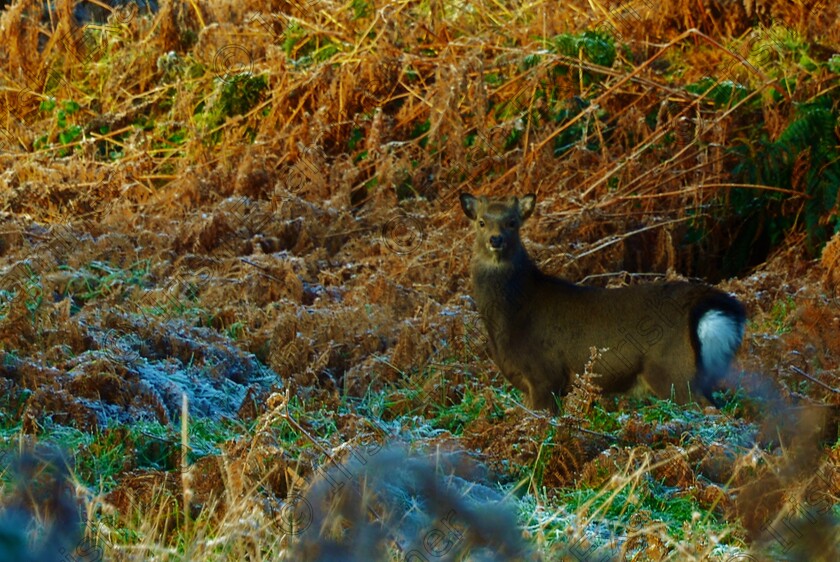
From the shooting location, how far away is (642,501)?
444cm

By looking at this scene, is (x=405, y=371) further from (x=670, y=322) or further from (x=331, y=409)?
(x=670, y=322)

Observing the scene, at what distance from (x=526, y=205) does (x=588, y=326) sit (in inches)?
33.2

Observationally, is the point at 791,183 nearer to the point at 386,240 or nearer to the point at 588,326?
the point at 386,240

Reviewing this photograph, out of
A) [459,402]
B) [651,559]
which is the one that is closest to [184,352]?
[459,402]

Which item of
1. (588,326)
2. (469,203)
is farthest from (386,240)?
(588,326)

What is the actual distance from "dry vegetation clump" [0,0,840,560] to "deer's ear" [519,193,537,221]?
32.4 inches

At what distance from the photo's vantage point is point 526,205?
6.55 metres

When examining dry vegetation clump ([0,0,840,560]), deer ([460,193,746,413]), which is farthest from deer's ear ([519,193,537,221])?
dry vegetation clump ([0,0,840,560])

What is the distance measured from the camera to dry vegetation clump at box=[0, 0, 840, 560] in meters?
4.49

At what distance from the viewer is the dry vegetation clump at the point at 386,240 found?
4492 millimetres

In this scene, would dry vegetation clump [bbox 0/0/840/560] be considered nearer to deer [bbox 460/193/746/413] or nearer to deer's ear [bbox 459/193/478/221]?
deer [bbox 460/193/746/413]

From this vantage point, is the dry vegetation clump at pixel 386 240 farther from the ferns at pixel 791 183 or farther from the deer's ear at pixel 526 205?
the deer's ear at pixel 526 205

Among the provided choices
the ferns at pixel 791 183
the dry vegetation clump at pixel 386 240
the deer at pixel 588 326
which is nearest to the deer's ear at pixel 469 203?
the deer at pixel 588 326

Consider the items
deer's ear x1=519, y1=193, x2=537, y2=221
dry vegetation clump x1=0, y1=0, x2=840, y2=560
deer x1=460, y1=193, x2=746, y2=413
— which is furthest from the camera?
deer's ear x1=519, y1=193, x2=537, y2=221
